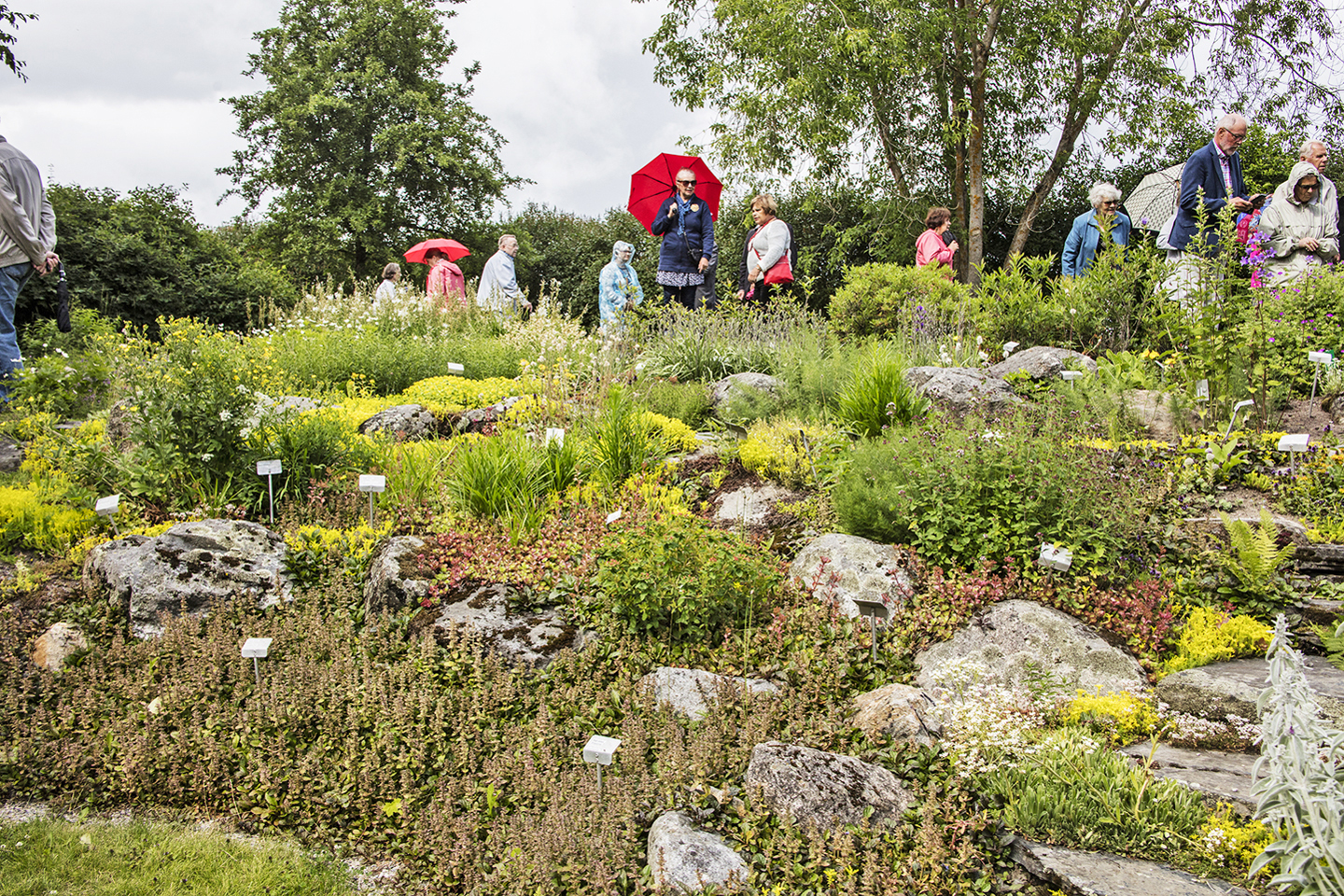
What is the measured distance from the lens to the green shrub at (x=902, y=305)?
8.23m

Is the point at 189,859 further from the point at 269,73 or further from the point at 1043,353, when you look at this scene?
the point at 269,73

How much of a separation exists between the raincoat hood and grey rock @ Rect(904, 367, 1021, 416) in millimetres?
3630

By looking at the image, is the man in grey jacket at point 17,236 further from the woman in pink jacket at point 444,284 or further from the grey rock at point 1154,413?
the grey rock at point 1154,413

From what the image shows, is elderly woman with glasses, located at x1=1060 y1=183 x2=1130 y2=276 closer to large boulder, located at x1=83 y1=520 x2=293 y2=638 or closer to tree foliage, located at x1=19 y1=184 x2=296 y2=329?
large boulder, located at x1=83 y1=520 x2=293 y2=638

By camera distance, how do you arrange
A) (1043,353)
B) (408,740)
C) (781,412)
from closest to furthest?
(408,740) < (781,412) < (1043,353)

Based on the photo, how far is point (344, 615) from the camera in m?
4.29

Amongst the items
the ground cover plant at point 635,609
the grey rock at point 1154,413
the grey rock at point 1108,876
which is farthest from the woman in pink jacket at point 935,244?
the grey rock at point 1108,876

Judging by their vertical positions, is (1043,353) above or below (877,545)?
above

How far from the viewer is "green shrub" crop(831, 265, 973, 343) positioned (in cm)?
823

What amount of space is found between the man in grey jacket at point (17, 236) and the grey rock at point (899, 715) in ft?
24.1

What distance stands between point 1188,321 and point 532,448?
4611 mm

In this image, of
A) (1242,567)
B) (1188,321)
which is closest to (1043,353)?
(1188,321)

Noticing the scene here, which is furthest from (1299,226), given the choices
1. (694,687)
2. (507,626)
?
(507,626)

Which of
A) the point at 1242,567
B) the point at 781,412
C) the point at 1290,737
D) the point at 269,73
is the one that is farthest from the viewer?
the point at 269,73
